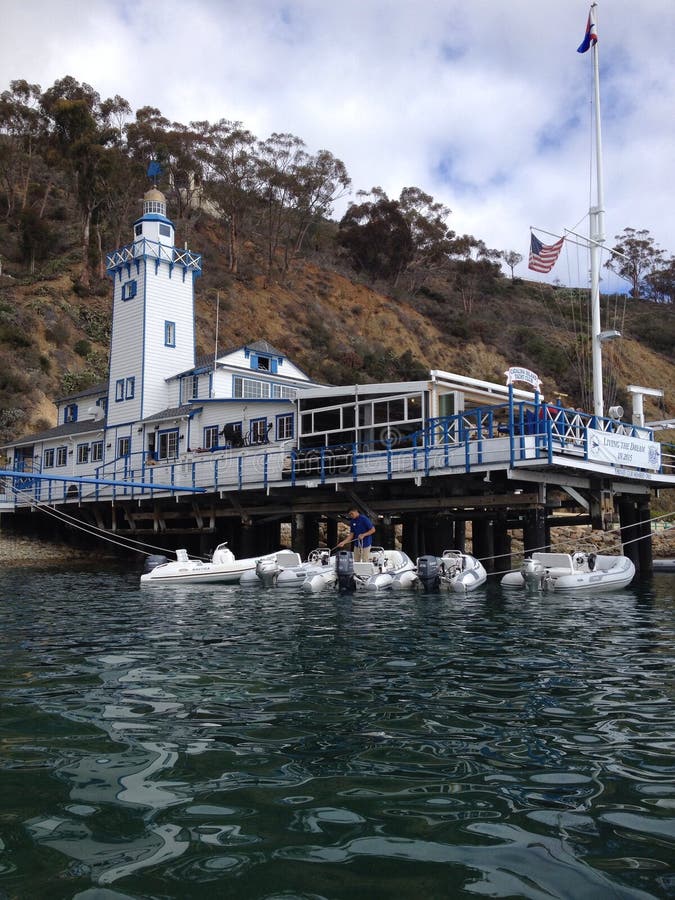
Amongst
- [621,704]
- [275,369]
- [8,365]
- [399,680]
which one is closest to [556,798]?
[621,704]

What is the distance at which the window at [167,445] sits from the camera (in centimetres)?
3337

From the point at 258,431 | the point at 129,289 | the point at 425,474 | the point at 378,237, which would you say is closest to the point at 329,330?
the point at 378,237

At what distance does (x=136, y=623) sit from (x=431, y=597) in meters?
7.25

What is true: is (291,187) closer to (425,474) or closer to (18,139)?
(18,139)

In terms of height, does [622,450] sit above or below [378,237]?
below

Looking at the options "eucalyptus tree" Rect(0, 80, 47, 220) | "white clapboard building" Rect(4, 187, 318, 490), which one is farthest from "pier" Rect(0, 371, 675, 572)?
"eucalyptus tree" Rect(0, 80, 47, 220)

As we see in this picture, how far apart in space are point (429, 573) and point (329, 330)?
50.8 m

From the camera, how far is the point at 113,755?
5.66 metres

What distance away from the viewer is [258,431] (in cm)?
2934

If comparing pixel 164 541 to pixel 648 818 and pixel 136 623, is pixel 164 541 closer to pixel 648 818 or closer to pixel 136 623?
pixel 136 623

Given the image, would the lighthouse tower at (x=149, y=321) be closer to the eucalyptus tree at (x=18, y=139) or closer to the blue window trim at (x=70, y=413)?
the blue window trim at (x=70, y=413)

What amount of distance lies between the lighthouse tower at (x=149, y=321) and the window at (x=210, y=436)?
5374 millimetres

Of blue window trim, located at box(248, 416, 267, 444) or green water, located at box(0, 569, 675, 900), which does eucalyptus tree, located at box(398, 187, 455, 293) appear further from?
green water, located at box(0, 569, 675, 900)

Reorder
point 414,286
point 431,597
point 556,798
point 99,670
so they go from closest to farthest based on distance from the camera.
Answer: point 556,798 < point 99,670 < point 431,597 < point 414,286
